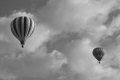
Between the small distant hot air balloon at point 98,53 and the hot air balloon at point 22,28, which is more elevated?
the small distant hot air balloon at point 98,53

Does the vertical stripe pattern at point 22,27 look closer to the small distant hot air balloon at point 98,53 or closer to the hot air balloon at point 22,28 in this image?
the hot air balloon at point 22,28

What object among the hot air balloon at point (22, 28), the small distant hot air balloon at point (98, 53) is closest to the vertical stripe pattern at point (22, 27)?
the hot air balloon at point (22, 28)

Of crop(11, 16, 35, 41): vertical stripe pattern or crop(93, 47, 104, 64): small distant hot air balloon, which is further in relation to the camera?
crop(93, 47, 104, 64): small distant hot air balloon

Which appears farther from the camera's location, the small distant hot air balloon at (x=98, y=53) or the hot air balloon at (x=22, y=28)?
the small distant hot air balloon at (x=98, y=53)

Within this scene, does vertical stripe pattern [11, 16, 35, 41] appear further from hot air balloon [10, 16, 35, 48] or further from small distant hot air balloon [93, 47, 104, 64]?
small distant hot air balloon [93, 47, 104, 64]

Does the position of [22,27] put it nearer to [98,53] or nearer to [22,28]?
[22,28]

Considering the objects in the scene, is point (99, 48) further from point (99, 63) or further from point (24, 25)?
point (24, 25)

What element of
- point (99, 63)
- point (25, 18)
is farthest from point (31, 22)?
point (99, 63)

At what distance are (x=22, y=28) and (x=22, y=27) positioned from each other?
43cm

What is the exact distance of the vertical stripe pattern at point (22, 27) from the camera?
128500mm

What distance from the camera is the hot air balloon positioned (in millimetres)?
128250

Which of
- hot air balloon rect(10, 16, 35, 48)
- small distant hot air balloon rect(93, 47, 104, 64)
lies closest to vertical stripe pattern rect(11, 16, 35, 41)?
hot air balloon rect(10, 16, 35, 48)

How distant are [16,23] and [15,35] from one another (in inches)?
188

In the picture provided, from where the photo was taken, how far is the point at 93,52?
549 ft
